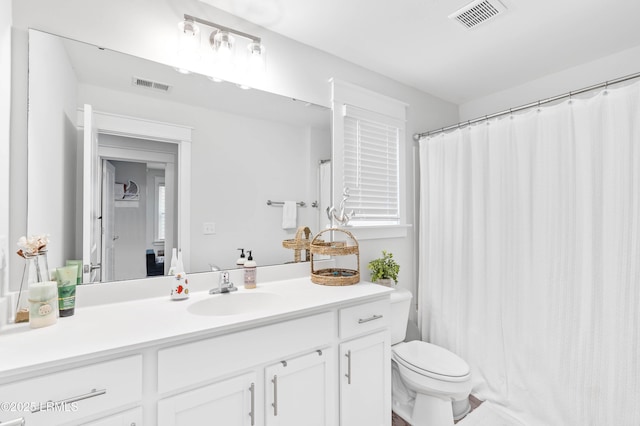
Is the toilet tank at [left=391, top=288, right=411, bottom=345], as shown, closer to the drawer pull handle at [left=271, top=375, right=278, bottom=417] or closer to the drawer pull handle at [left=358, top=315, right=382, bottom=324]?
the drawer pull handle at [left=358, top=315, right=382, bottom=324]

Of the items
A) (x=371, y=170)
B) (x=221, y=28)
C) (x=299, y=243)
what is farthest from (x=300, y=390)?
(x=221, y=28)

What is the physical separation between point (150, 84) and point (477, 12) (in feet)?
5.73

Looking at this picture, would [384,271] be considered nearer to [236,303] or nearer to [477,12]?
[236,303]

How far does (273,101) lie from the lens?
5.92 feet

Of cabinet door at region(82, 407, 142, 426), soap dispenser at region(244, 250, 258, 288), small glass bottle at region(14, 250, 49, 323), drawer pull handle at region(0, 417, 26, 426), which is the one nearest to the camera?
drawer pull handle at region(0, 417, 26, 426)

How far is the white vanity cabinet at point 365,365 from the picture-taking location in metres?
1.44

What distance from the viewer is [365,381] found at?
1522mm

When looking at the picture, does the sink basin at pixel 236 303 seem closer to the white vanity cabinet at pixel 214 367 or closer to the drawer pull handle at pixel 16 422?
the white vanity cabinet at pixel 214 367

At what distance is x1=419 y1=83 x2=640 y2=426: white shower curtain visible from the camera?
5.10 feet

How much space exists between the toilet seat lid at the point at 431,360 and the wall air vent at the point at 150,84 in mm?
1985

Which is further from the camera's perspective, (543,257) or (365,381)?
(543,257)

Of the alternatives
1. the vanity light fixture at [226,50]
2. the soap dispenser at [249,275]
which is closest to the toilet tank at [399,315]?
the soap dispenser at [249,275]

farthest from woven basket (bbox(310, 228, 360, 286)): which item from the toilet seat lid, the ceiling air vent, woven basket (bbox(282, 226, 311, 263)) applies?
the ceiling air vent

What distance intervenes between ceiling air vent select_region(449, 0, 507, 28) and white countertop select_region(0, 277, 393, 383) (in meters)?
1.59
